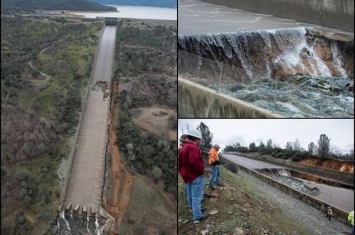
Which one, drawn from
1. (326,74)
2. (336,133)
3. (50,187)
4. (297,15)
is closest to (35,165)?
(50,187)

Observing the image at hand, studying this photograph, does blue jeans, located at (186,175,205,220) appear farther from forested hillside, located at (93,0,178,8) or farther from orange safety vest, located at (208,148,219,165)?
forested hillside, located at (93,0,178,8)

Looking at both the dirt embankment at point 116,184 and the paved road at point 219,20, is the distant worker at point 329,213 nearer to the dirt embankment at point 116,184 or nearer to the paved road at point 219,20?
the dirt embankment at point 116,184

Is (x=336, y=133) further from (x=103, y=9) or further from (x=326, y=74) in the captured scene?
(x=103, y=9)

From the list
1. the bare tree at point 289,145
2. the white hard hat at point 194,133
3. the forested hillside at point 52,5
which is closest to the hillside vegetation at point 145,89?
the forested hillside at point 52,5

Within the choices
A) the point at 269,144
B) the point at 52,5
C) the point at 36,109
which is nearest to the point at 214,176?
the point at 269,144

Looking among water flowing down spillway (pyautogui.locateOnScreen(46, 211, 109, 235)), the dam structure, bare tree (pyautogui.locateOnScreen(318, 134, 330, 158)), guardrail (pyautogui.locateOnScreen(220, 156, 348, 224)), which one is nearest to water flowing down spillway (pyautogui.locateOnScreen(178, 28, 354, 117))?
the dam structure

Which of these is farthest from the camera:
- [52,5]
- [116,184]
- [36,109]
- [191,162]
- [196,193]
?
[52,5]

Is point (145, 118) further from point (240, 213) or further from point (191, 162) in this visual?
point (240, 213)
